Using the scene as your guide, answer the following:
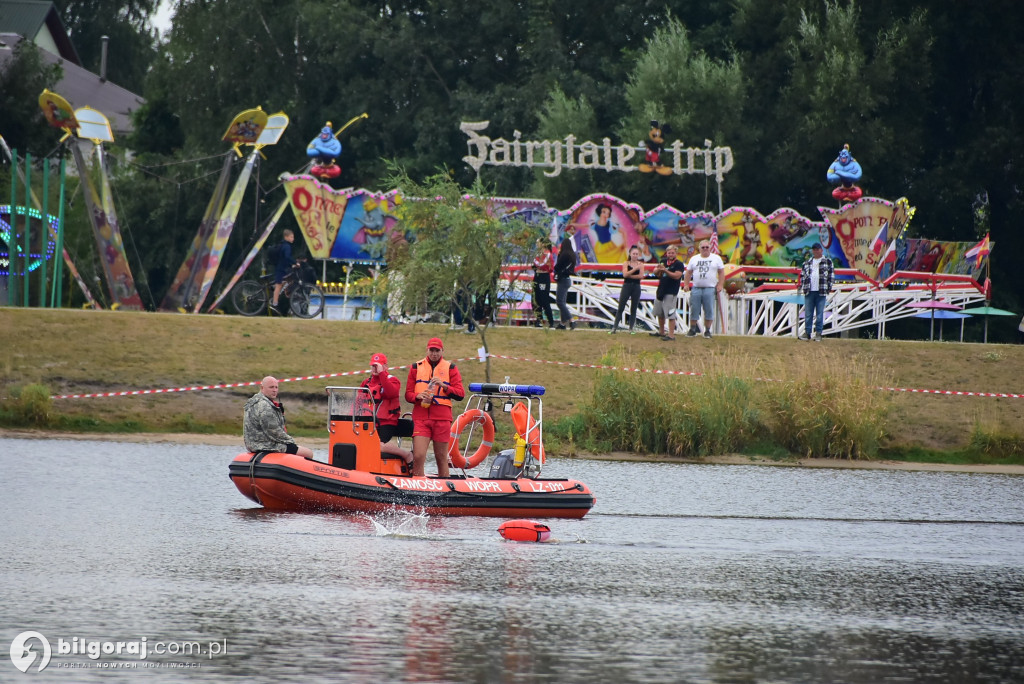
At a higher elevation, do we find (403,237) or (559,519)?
(403,237)

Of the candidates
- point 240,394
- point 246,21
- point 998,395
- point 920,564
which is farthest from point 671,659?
point 246,21

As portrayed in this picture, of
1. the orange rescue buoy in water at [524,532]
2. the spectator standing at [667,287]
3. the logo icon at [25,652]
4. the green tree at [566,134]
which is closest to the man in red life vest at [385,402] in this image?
the orange rescue buoy in water at [524,532]

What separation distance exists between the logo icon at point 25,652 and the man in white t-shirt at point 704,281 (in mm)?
21617

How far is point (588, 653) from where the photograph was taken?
9656 millimetres

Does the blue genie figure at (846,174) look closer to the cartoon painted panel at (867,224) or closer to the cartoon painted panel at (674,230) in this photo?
the cartoon painted panel at (867,224)

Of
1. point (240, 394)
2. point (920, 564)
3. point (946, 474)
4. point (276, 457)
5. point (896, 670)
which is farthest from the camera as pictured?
point (240, 394)

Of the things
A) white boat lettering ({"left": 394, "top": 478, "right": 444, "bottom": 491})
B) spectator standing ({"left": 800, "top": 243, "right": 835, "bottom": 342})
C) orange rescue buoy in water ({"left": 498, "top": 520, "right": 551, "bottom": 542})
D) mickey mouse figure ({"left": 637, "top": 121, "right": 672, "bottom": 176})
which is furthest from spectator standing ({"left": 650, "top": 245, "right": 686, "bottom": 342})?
orange rescue buoy in water ({"left": 498, "top": 520, "right": 551, "bottom": 542})

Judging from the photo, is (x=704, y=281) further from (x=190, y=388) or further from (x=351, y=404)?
(x=351, y=404)

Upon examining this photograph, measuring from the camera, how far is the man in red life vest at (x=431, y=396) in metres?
17.0

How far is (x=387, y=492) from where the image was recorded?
16250 millimetres

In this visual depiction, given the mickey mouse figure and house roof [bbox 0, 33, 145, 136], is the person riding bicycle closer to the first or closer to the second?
the mickey mouse figure

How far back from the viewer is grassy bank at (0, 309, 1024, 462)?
83.7 ft

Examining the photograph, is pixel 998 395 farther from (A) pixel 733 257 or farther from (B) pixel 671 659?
(B) pixel 671 659

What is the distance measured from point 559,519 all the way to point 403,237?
14.5m
